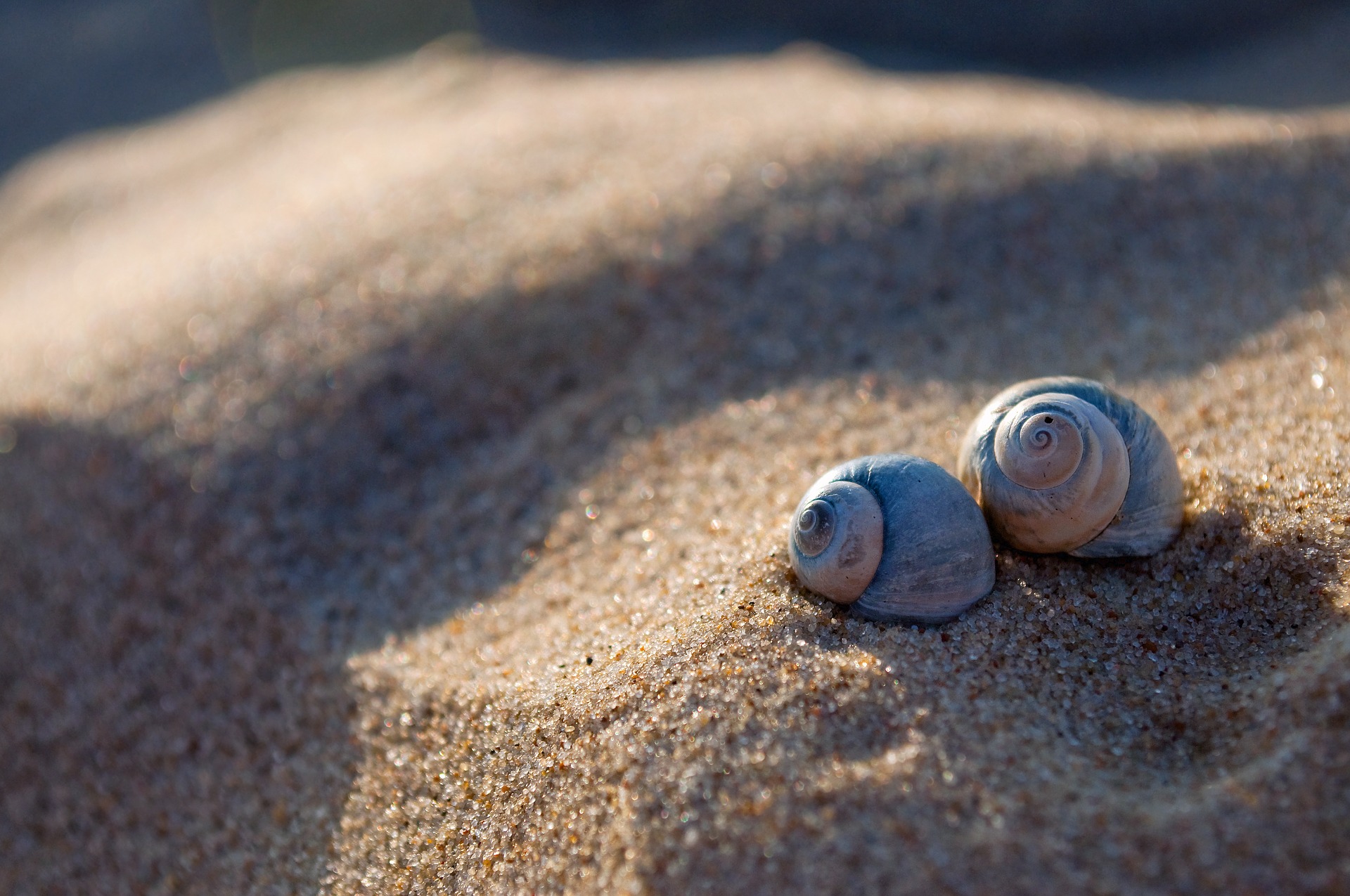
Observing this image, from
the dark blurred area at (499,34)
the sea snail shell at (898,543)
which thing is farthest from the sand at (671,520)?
the dark blurred area at (499,34)

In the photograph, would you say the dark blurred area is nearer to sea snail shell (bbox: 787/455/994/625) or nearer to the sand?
the sand

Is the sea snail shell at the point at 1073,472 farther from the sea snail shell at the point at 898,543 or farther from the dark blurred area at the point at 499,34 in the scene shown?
the dark blurred area at the point at 499,34

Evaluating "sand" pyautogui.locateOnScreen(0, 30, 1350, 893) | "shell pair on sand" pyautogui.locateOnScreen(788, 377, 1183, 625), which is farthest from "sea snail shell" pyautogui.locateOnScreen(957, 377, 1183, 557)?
"sand" pyautogui.locateOnScreen(0, 30, 1350, 893)

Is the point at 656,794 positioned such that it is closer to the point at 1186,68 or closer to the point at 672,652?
the point at 672,652

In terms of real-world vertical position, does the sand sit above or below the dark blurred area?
below

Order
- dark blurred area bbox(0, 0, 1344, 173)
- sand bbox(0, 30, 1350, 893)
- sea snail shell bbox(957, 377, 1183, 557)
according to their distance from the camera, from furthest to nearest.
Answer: dark blurred area bbox(0, 0, 1344, 173) < sea snail shell bbox(957, 377, 1183, 557) < sand bbox(0, 30, 1350, 893)

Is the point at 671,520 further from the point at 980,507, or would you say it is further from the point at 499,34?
the point at 499,34

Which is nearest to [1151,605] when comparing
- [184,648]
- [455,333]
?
[455,333]

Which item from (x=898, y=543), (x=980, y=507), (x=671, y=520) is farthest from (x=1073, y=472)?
(x=671, y=520)
